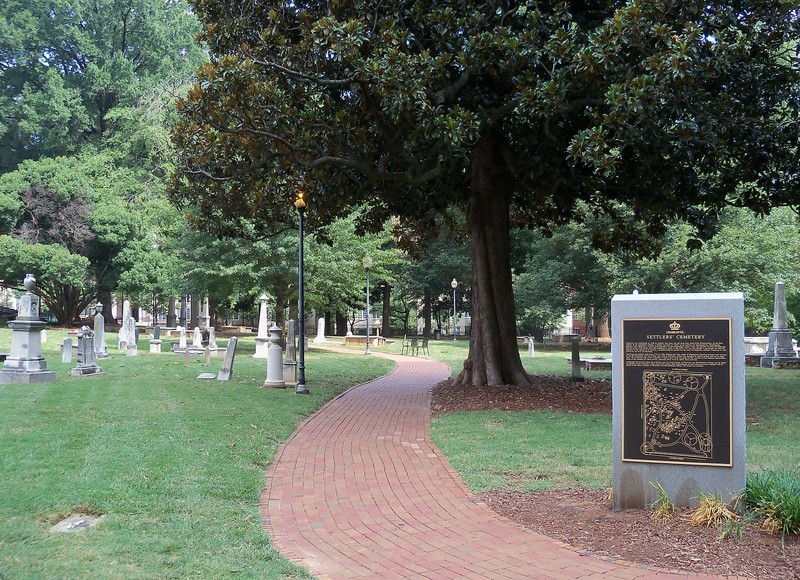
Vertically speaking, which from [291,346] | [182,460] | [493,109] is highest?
[493,109]

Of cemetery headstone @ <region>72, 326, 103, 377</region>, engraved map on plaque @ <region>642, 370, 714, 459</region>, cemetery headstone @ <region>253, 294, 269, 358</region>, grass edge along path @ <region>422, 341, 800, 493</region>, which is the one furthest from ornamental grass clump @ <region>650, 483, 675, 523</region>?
cemetery headstone @ <region>253, 294, 269, 358</region>

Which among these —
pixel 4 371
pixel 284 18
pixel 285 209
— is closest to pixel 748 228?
pixel 285 209

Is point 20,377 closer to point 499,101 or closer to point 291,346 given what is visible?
point 291,346

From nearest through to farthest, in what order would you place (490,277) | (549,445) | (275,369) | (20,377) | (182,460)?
(182,460) < (549,445) < (20,377) < (490,277) < (275,369)

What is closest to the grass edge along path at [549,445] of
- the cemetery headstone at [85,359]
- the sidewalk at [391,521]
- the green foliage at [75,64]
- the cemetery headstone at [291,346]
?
the sidewalk at [391,521]

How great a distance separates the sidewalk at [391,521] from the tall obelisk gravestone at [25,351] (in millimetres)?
8057

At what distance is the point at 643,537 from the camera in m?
5.24

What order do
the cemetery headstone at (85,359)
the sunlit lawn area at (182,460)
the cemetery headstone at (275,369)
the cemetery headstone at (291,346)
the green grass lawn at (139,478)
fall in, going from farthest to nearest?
the cemetery headstone at (291,346), the cemetery headstone at (85,359), the cemetery headstone at (275,369), the sunlit lawn area at (182,460), the green grass lawn at (139,478)

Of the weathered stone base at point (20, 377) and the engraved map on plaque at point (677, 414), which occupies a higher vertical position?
the engraved map on plaque at point (677, 414)

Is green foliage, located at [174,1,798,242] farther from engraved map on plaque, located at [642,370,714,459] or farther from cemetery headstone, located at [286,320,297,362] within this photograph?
engraved map on plaque, located at [642,370,714,459]

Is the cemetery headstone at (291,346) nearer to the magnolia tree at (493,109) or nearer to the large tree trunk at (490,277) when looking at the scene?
the magnolia tree at (493,109)

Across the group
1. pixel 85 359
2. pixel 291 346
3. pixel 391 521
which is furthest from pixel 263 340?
pixel 391 521

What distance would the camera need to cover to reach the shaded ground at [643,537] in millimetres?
4680

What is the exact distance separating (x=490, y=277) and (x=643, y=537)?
10.5 metres
